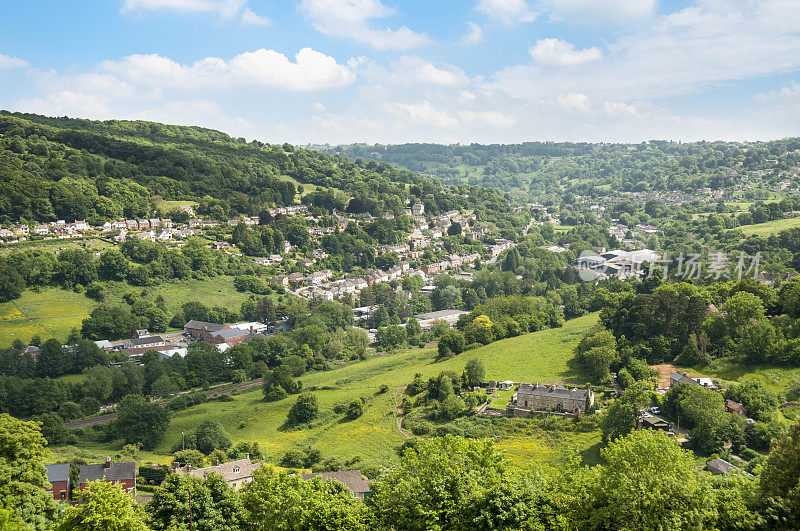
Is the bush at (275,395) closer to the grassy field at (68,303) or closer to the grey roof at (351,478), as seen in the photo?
the grey roof at (351,478)

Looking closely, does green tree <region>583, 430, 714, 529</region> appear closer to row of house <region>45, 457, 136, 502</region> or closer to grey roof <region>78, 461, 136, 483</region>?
row of house <region>45, 457, 136, 502</region>

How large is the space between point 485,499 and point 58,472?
22784 millimetres

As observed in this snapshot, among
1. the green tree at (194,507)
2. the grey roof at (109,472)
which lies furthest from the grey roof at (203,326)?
the green tree at (194,507)

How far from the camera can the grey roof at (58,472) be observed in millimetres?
27281

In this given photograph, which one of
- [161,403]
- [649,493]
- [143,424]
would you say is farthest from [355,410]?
[649,493]

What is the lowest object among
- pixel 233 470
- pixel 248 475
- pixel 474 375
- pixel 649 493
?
pixel 233 470

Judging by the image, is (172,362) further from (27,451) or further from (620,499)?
(620,499)

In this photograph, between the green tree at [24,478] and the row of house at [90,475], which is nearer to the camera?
the green tree at [24,478]

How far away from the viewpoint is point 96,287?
206 feet

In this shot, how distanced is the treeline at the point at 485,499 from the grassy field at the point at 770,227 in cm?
7339

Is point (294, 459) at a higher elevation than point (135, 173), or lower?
lower

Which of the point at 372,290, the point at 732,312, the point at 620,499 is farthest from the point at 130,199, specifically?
the point at 620,499

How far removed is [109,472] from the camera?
29.5 metres

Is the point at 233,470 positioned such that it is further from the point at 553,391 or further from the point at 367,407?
the point at 553,391
